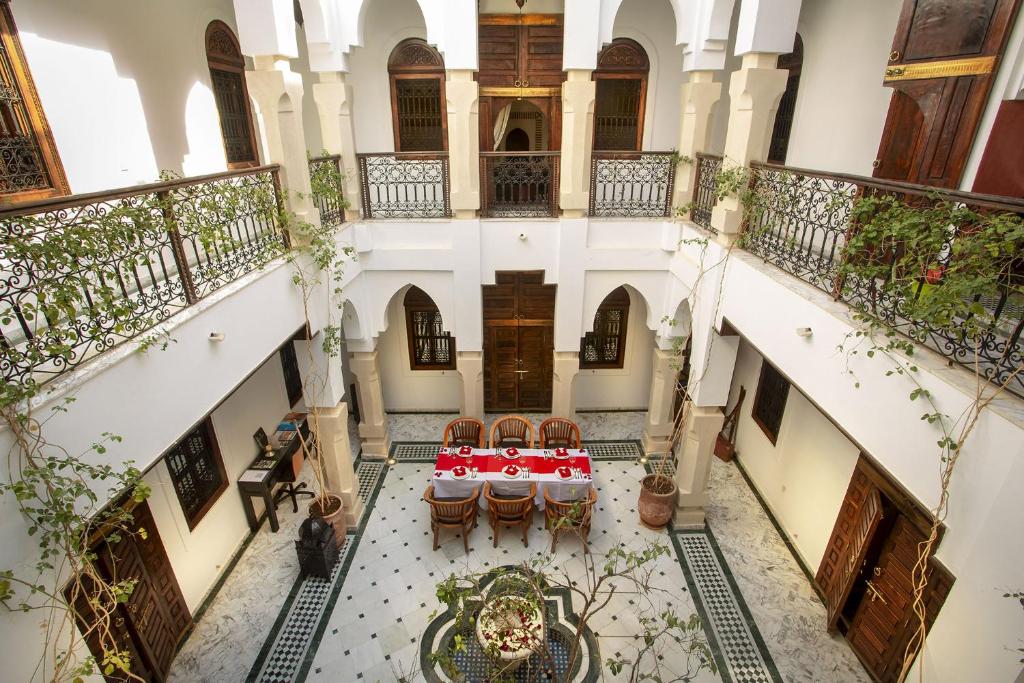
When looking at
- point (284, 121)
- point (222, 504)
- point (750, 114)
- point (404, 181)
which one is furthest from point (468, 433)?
point (750, 114)

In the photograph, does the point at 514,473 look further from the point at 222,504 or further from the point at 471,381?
the point at 222,504

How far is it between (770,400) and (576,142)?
14.0 ft

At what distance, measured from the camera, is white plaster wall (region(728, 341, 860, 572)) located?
5.68m

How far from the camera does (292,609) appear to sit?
18.1 ft

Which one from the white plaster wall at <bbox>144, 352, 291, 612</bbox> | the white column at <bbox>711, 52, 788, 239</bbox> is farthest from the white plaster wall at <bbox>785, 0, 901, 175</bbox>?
the white plaster wall at <bbox>144, 352, 291, 612</bbox>

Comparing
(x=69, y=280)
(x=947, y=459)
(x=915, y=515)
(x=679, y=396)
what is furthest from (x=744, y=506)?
(x=69, y=280)

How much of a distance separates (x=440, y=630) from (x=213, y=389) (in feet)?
10.8

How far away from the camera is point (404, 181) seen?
6633 mm

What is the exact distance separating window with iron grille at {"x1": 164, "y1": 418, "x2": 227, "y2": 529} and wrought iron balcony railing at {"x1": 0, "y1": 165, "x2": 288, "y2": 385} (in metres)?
1.94

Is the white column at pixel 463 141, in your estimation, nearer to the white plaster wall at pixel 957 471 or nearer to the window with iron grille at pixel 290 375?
the window with iron grille at pixel 290 375

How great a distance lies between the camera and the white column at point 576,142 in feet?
19.9

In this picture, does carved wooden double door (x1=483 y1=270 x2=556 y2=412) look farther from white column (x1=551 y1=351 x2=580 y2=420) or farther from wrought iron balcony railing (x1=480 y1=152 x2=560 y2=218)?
wrought iron balcony railing (x1=480 y1=152 x2=560 y2=218)

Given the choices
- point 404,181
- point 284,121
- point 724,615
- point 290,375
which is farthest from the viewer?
point 290,375

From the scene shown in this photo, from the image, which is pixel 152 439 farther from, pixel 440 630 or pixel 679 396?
pixel 679 396
